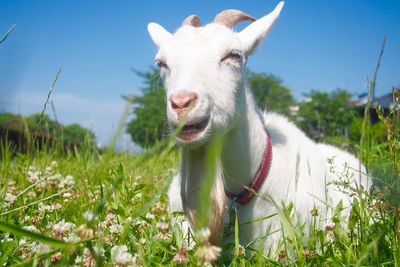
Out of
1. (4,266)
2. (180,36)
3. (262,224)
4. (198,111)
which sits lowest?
(4,266)

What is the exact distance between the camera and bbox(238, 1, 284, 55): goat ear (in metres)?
2.65

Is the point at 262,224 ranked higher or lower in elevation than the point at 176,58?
lower

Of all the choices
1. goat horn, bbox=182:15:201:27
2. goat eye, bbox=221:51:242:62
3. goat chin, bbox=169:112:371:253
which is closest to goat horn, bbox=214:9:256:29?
goat horn, bbox=182:15:201:27

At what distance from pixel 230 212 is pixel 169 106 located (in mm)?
780

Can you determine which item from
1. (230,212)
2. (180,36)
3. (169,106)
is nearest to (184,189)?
(230,212)

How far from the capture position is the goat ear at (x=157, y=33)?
2.95 meters

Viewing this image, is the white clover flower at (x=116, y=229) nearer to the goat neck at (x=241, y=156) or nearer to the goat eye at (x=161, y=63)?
the goat neck at (x=241, y=156)

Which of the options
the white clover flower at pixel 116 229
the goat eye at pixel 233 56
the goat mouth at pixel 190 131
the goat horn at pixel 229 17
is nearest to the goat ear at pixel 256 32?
the goat eye at pixel 233 56

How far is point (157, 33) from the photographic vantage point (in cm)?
303

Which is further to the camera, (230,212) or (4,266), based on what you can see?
(230,212)

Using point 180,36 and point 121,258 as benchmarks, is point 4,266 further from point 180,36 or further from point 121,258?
point 180,36

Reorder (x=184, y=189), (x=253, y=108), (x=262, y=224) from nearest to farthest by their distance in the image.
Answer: (x=184, y=189) → (x=262, y=224) → (x=253, y=108)

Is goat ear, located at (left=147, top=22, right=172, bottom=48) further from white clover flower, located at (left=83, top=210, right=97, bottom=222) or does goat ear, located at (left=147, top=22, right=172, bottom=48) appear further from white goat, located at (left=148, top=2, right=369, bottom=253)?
white clover flower, located at (left=83, top=210, right=97, bottom=222)

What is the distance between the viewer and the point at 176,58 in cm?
235
